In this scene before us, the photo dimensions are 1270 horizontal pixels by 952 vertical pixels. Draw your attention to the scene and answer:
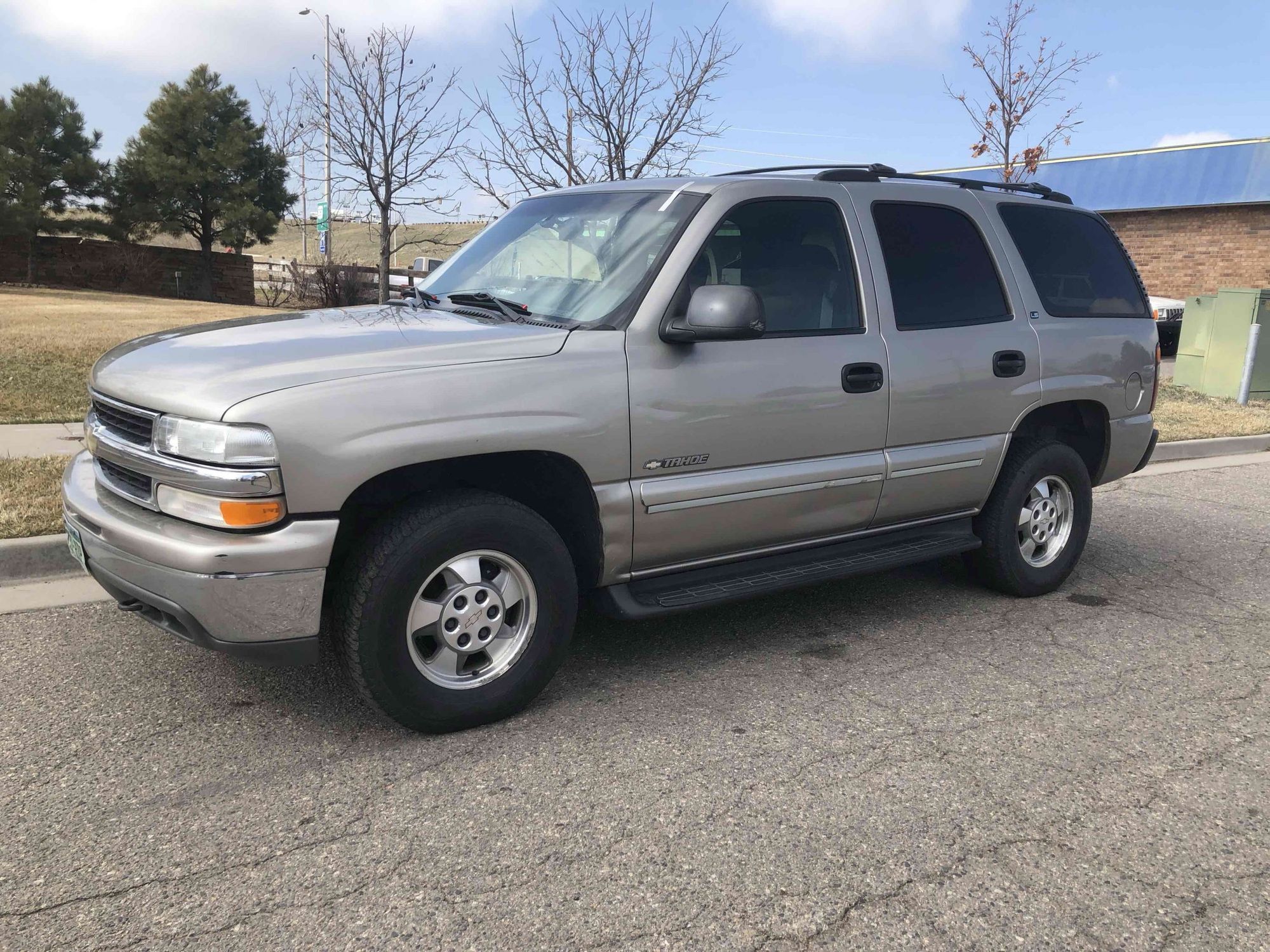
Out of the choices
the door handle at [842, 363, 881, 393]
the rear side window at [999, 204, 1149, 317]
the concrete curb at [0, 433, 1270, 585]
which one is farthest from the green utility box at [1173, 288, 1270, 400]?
the concrete curb at [0, 433, 1270, 585]

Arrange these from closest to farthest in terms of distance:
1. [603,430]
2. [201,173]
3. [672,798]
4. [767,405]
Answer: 1. [672,798]
2. [603,430]
3. [767,405]
4. [201,173]

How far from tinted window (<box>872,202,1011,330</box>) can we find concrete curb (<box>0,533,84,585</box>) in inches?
160

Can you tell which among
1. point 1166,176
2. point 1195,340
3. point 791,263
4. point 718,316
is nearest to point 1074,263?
point 791,263

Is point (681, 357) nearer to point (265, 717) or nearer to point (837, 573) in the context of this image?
point (837, 573)

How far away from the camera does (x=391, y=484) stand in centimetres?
340

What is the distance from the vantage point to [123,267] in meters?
30.0

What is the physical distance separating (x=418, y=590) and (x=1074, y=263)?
151 inches

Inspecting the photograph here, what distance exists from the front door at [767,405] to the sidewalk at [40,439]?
4613mm

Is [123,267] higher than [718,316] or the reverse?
the reverse

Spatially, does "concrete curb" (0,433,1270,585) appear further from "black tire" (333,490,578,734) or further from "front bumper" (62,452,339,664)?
"black tire" (333,490,578,734)

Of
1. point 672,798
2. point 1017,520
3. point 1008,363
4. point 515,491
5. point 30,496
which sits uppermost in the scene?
point 1008,363

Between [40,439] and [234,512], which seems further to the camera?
[40,439]

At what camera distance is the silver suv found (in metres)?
3.12

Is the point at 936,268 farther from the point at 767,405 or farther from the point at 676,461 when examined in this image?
the point at 676,461
